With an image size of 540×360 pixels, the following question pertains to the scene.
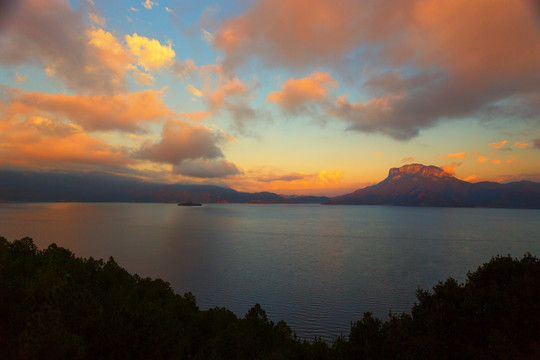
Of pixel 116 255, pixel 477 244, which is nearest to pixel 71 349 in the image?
pixel 116 255

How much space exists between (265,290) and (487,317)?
3633 centimetres

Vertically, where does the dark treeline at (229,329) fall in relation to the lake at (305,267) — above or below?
above

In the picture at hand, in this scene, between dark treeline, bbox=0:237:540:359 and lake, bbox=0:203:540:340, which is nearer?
dark treeline, bbox=0:237:540:359

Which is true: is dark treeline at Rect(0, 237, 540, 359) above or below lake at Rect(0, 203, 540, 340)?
above

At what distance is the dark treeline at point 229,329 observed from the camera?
761 inches

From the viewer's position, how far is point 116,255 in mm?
80375

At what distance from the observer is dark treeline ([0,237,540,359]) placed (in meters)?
19.3

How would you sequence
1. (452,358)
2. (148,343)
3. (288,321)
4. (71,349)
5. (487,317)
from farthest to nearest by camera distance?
(288,321) < (487,317) < (452,358) < (148,343) < (71,349)

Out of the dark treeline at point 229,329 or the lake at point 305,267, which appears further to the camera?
the lake at point 305,267

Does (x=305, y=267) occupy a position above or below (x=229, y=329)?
below

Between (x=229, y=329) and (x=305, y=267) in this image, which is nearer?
(x=229, y=329)

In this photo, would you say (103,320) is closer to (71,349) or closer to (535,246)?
(71,349)

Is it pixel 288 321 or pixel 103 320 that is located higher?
pixel 103 320

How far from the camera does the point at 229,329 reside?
23.9 m
